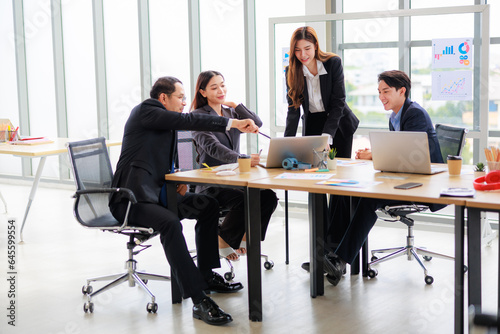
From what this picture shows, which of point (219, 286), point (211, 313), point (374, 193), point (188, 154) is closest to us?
point (374, 193)

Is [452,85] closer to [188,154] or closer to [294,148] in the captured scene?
[294,148]

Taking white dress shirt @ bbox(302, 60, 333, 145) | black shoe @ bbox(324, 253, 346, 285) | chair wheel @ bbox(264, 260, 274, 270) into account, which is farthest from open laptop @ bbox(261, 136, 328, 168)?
chair wheel @ bbox(264, 260, 274, 270)

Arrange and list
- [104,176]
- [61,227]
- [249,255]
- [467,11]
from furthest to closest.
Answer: [61,227], [467,11], [104,176], [249,255]

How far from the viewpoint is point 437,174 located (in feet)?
11.8

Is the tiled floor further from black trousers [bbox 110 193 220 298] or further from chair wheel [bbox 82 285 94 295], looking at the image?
black trousers [bbox 110 193 220 298]

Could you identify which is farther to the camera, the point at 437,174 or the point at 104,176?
the point at 104,176

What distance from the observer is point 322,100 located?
453 centimetres

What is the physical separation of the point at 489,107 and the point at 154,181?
2881mm

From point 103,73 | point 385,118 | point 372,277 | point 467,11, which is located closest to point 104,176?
point 372,277

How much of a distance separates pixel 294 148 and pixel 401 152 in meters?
0.66

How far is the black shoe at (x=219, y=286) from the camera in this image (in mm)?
4055

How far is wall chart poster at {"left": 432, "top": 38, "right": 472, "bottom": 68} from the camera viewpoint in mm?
5090

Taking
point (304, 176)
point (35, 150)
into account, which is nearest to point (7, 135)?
point (35, 150)

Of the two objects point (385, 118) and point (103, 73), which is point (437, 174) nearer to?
point (385, 118)
